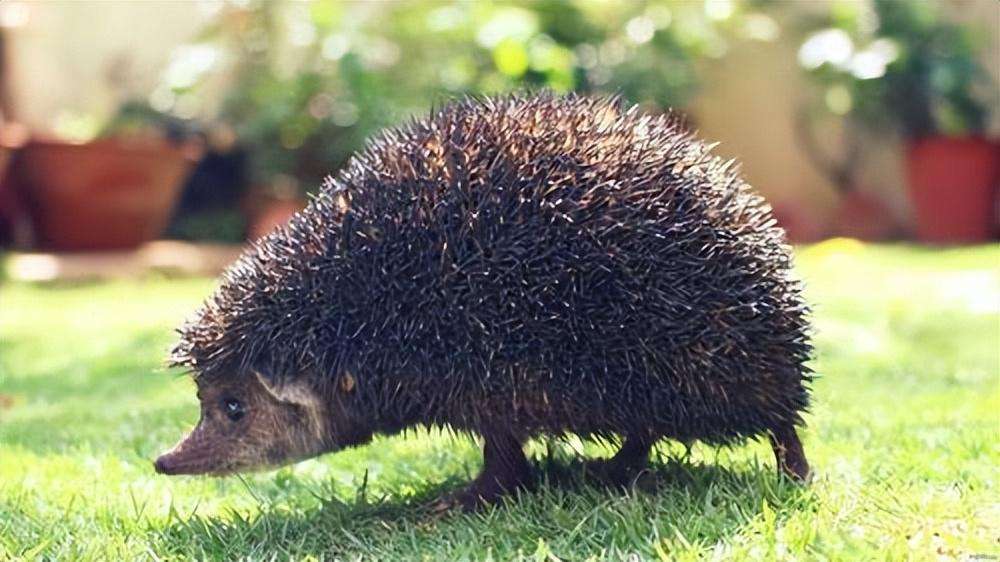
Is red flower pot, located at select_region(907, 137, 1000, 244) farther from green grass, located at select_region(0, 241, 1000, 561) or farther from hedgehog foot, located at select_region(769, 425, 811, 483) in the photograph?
hedgehog foot, located at select_region(769, 425, 811, 483)

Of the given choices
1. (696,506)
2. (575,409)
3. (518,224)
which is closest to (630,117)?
(518,224)

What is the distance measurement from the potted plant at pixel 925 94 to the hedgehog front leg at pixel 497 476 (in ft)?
32.7

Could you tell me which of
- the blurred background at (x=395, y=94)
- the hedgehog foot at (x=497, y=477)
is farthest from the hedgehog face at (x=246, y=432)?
the blurred background at (x=395, y=94)

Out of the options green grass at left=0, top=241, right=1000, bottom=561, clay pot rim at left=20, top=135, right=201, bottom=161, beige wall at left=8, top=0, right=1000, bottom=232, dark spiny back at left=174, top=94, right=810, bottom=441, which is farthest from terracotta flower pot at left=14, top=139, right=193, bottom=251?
dark spiny back at left=174, top=94, right=810, bottom=441

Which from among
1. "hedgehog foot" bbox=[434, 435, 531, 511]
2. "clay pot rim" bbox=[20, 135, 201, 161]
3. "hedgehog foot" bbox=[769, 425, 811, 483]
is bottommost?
"hedgehog foot" bbox=[769, 425, 811, 483]

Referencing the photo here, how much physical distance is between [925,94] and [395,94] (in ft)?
17.9

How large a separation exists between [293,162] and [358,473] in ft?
29.2

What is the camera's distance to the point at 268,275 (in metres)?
3.40

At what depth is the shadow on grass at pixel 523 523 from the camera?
2.97 metres

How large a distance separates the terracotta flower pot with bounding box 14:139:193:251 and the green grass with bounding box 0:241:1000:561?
509 centimetres

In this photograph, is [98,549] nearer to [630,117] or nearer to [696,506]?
[696,506]

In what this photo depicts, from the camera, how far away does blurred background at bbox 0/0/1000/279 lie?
1144 centimetres

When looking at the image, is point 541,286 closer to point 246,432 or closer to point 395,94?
point 246,432

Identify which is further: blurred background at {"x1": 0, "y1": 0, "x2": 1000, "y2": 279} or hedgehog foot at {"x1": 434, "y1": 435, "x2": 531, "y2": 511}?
blurred background at {"x1": 0, "y1": 0, "x2": 1000, "y2": 279}
